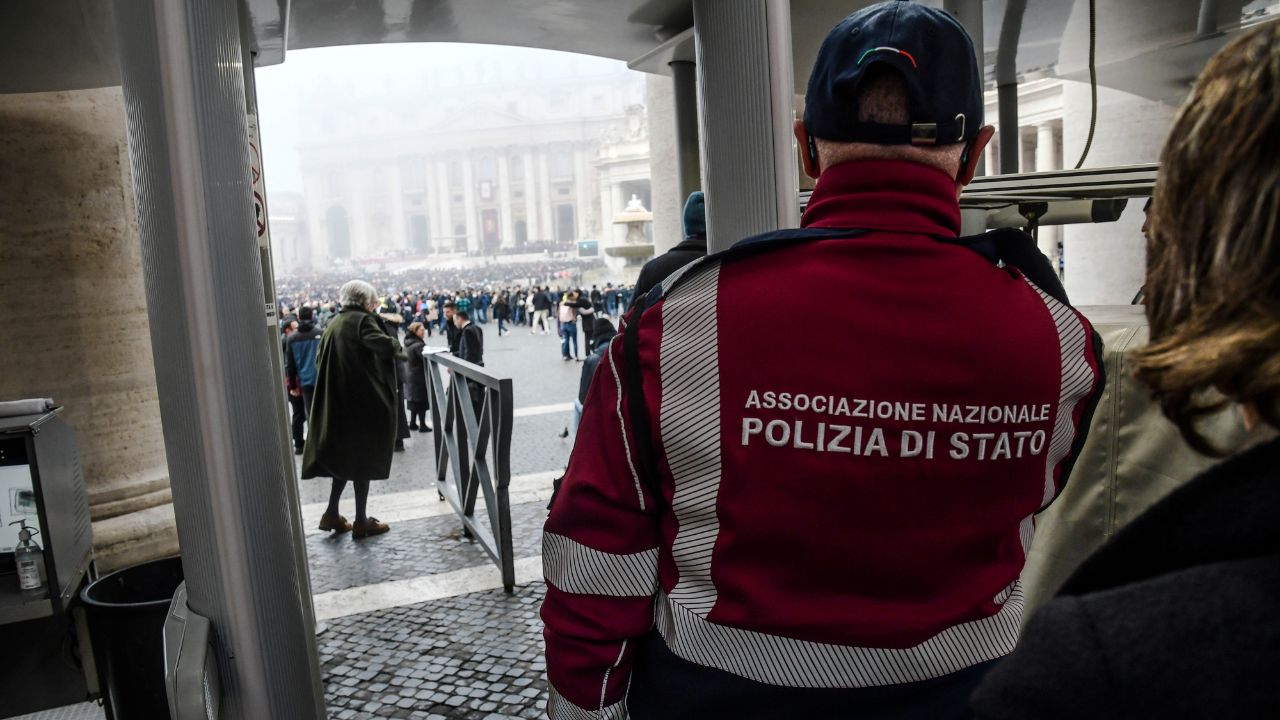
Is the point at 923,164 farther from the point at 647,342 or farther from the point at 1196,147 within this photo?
the point at 1196,147

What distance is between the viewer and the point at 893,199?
1.19 meters

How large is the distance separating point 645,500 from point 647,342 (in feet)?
0.67

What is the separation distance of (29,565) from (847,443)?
3.10 metres

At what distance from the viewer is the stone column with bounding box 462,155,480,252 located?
280 feet

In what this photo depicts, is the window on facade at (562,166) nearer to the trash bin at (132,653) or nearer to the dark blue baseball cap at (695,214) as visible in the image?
the dark blue baseball cap at (695,214)

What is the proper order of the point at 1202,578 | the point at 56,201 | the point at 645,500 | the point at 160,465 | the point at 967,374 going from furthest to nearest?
the point at 160,465, the point at 56,201, the point at 645,500, the point at 967,374, the point at 1202,578

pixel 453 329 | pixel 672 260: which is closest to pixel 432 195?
pixel 453 329

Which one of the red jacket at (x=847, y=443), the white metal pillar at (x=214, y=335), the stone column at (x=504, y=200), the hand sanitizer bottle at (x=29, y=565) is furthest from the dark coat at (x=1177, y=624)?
the stone column at (x=504, y=200)

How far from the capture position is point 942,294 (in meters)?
1.16

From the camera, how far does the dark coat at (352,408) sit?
5.97 meters

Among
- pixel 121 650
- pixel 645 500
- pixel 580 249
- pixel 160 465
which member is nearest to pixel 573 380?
pixel 160 465

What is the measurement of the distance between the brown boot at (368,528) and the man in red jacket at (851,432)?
4980 millimetres

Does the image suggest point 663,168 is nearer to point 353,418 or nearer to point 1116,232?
point 1116,232

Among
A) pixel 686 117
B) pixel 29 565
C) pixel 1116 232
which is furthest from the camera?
pixel 1116 232
